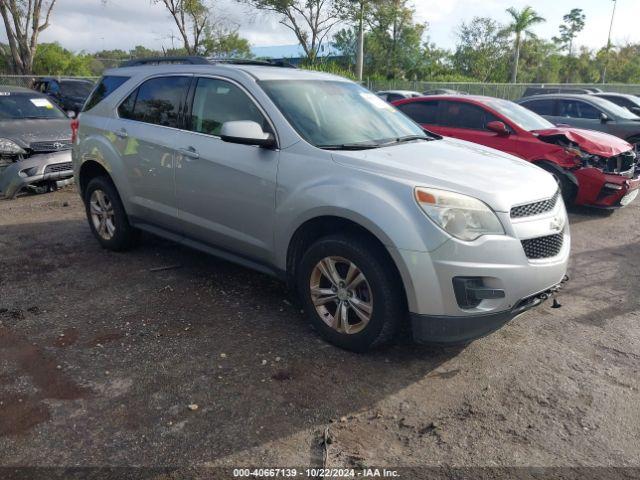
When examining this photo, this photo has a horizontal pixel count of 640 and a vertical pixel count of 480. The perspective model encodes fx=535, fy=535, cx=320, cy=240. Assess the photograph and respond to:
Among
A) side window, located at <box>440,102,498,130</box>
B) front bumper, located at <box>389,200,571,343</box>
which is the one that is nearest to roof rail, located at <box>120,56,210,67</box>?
front bumper, located at <box>389,200,571,343</box>

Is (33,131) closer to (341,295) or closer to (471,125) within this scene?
(471,125)

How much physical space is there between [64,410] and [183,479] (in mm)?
937

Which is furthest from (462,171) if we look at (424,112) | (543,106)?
(543,106)

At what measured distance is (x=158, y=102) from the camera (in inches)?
190

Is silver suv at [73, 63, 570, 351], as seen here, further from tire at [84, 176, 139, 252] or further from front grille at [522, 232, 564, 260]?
tire at [84, 176, 139, 252]

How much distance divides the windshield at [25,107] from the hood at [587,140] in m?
8.25

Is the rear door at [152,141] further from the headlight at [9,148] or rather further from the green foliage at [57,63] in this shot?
the green foliage at [57,63]

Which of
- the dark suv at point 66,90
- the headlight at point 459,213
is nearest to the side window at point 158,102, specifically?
the headlight at point 459,213

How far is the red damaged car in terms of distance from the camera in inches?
287

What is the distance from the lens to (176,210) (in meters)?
4.60

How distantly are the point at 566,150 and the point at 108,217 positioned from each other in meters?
5.94

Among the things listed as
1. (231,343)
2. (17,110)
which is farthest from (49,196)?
(231,343)

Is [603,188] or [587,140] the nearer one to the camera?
[603,188]

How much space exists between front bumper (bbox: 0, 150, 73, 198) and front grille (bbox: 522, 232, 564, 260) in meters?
7.36
